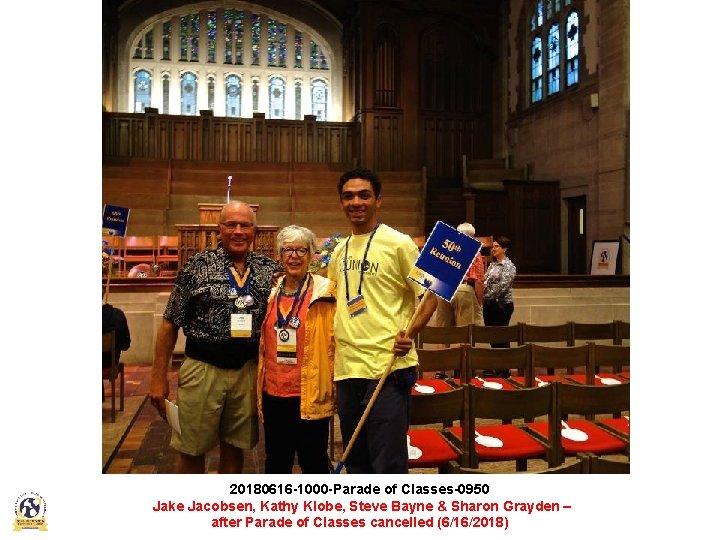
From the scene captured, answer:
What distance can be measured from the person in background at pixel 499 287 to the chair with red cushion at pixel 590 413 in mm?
2125

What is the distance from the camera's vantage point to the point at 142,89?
14.4 metres

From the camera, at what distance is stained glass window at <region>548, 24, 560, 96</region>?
34.1 feet

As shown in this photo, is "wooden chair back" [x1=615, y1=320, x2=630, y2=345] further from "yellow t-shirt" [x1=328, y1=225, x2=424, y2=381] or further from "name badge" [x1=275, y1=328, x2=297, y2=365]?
"name badge" [x1=275, y1=328, x2=297, y2=365]

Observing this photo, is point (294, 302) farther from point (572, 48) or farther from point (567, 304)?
point (572, 48)

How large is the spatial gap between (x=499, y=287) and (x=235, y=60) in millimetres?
12154

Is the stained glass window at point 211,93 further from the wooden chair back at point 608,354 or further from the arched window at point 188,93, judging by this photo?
the wooden chair back at point 608,354

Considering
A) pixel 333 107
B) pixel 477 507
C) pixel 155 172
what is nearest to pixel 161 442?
pixel 477 507

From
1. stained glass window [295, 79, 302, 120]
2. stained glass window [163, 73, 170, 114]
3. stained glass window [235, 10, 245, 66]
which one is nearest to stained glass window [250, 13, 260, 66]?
stained glass window [235, 10, 245, 66]

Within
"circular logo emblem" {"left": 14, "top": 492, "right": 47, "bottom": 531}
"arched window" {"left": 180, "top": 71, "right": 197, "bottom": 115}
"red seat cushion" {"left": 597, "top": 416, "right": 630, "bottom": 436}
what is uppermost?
"arched window" {"left": 180, "top": 71, "right": 197, "bottom": 115}

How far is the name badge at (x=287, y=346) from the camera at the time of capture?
214 cm

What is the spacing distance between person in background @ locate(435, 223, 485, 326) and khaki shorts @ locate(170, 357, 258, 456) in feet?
8.66

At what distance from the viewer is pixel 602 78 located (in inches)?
349

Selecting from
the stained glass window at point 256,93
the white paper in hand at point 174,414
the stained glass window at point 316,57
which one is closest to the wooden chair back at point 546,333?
the white paper in hand at point 174,414
